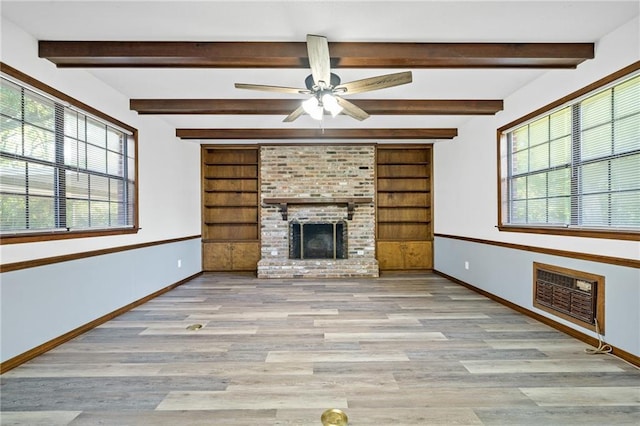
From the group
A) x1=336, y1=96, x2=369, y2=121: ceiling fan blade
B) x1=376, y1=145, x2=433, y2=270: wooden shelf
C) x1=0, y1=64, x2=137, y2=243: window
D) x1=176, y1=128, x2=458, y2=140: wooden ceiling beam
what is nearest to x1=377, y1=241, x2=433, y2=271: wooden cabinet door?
x1=376, y1=145, x2=433, y2=270: wooden shelf

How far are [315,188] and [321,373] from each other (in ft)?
13.6

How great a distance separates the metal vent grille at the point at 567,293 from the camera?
273cm

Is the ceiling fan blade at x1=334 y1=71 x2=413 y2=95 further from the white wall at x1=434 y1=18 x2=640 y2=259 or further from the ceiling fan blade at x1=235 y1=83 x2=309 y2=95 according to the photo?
the white wall at x1=434 y1=18 x2=640 y2=259

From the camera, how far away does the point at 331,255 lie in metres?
6.04

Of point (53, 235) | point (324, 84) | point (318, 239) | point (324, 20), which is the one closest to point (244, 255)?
point (318, 239)

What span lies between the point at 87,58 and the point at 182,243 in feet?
10.8

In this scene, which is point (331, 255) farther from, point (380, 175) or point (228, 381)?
point (228, 381)

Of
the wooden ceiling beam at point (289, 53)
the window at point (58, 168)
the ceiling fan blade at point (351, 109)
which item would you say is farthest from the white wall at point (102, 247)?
the ceiling fan blade at point (351, 109)

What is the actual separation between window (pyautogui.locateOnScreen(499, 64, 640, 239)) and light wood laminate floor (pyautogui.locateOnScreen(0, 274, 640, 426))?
1137 millimetres

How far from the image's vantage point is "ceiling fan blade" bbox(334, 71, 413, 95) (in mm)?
2469

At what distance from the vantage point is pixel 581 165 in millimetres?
2932

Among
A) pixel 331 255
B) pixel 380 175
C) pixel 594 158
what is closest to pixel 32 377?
pixel 331 255

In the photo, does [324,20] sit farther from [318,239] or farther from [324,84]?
[318,239]

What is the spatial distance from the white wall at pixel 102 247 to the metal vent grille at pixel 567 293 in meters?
4.77
